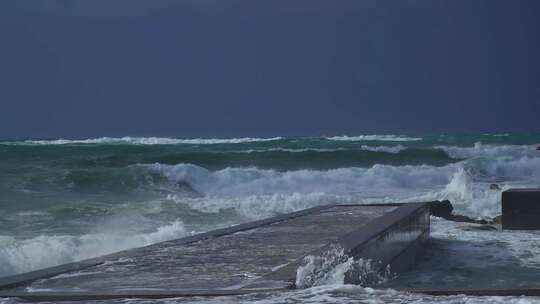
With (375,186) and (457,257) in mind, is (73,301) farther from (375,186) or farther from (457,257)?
(375,186)

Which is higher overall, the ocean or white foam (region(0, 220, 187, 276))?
the ocean

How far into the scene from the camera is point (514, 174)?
3008 cm

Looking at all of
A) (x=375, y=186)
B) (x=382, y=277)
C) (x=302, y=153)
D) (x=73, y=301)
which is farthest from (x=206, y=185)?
(x=73, y=301)

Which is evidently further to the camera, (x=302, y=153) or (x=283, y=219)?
(x=302, y=153)

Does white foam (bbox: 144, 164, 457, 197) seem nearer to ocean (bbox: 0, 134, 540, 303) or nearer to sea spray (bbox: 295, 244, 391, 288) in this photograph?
ocean (bbox: 0, 134, 540, 303)

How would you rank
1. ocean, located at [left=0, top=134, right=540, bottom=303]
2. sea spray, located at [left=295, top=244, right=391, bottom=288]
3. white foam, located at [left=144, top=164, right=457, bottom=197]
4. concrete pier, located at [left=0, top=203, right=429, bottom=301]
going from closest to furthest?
concrete pier, located at [left=0, top=203, right=429, bottom=301], sea spray, located at [left=295, top=244, right=391, bottom=288], ocean, located at [left=0, top=134, right=540, bottom=303], white foam, located at [left=144, top=164, right=457, bottom=197]

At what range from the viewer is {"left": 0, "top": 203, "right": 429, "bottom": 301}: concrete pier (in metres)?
4.05

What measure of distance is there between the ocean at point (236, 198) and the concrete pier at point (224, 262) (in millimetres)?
336

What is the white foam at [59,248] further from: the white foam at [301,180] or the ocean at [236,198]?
the white foam at [301,180]

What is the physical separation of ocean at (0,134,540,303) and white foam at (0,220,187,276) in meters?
0.02

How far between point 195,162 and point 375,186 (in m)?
8.59

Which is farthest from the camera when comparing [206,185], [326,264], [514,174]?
[514,174]

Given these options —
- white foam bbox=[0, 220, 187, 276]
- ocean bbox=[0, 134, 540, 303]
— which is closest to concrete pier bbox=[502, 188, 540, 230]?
ocean bbox=[0, 134, 540, 303]

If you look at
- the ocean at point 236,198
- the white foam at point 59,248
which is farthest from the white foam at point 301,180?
the white foam at point 59,248
